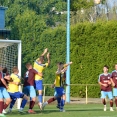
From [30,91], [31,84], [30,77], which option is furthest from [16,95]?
[30,77]

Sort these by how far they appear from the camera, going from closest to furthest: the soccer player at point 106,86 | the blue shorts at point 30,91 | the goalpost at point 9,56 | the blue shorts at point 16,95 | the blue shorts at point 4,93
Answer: the blue shorts at point 4,93, the blue shorts at point 16,95, the blue shorts at point 30,91, the soccer player at point 106,86, the goalpost at point 9,56

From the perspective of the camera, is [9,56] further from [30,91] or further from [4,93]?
[4,93]

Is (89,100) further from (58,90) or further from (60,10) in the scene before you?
(60,10)

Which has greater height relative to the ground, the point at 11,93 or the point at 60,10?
the point at 60,10

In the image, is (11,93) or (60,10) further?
(60,10)

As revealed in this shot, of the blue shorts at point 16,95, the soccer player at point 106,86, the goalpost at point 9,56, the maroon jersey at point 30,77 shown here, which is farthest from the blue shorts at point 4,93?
the goalpost at point 9,56

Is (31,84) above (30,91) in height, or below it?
above

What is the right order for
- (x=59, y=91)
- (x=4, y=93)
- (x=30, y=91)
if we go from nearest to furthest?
(x=4, y=93) < (x=30, y=91) < (x=59, y=91)

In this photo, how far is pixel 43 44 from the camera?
42.2 metres

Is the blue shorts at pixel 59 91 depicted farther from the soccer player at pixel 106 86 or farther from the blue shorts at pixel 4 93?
the blue shorts at pixel 4 93

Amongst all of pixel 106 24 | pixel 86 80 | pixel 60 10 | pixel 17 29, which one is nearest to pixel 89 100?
pixel 86 80

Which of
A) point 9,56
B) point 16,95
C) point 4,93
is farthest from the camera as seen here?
point 9,56

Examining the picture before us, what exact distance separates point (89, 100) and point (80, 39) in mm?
4336

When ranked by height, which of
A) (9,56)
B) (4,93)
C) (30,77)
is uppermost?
(9,56)
